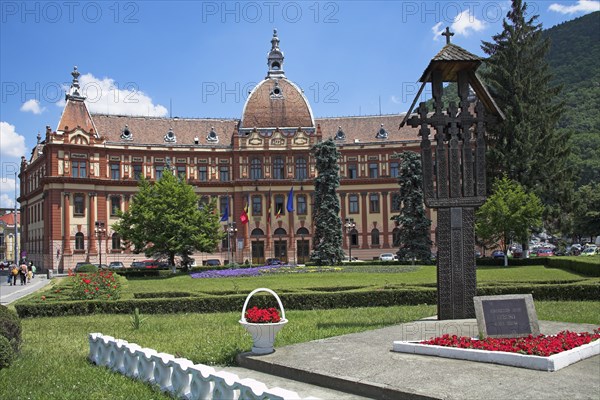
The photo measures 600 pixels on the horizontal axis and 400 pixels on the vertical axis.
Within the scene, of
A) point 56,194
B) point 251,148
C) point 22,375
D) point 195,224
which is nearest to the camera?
point 22,375

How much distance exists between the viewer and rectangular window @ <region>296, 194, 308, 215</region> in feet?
231

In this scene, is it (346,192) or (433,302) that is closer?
(433,302)

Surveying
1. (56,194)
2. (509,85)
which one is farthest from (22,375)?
(56,194)

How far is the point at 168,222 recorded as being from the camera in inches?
1957

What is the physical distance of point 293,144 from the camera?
70500 mm

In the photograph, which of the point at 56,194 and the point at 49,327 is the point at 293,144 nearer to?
the point at 56,194

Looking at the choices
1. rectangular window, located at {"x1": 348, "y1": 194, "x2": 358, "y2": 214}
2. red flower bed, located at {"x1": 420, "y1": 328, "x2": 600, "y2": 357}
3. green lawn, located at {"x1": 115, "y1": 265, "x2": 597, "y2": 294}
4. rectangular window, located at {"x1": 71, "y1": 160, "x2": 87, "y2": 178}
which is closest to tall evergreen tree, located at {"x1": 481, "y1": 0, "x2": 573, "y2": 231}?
green lawn, located at {"x1": 115, "y1": 265, "x2": 597, "y2": 294}

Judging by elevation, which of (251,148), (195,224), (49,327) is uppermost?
(251,148)

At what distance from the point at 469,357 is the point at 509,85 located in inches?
1787

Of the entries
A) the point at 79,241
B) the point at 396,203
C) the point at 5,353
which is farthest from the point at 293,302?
the point at 79,241

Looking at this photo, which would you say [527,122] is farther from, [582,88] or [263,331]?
[582,88]

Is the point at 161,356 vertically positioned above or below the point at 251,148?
below

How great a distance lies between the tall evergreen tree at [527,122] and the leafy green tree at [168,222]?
26.5 m

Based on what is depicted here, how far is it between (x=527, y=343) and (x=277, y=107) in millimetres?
64348
